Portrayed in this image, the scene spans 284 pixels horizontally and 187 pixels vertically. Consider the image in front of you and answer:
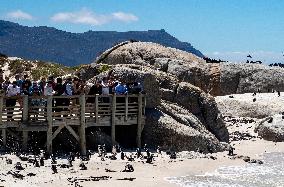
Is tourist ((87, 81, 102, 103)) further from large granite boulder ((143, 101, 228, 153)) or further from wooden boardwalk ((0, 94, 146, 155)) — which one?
large granite boulder ((143, 101, 228, 153))

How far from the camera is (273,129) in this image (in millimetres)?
42094

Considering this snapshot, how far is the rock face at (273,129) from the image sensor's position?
136 ft

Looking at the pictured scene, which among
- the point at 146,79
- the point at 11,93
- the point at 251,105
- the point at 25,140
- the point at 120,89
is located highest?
the point at 146,79

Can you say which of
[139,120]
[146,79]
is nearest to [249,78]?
[146,79]

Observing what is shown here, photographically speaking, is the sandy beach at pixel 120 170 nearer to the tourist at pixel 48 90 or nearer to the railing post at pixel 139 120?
the railing post at pixel 139 120

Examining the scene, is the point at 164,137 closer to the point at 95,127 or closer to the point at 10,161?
the point at 95,127

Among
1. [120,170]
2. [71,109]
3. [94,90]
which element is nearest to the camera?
[120,170]

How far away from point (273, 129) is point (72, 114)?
17.9 meters

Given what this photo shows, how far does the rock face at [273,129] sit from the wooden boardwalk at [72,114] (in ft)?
45.0

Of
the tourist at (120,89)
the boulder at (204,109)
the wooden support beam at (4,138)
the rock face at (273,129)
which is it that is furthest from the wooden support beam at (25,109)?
the rock face at (273,129)

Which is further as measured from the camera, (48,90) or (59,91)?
(59,91)

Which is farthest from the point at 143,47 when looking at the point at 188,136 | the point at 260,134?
the point at 188,136

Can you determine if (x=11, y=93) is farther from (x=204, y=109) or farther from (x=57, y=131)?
(x=204, y=109)

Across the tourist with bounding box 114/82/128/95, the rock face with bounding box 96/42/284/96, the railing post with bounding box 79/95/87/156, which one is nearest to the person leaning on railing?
the railing post with bounding box 79/95/87/156
